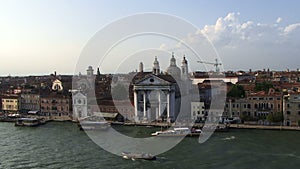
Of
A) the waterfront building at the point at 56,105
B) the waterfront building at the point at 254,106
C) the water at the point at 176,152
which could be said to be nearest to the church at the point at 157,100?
the waterfront building at the point at 254,106

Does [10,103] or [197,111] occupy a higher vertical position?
[10,103]

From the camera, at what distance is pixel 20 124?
16141 millimetres

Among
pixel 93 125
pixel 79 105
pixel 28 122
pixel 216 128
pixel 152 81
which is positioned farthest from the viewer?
pixel 79 105

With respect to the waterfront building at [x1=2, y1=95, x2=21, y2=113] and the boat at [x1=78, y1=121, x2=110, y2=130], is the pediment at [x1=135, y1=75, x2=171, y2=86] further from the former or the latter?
the waterfront building at [x1=2, y1=95, x2=21, y2=113]

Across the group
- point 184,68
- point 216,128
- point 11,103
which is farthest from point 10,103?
point 216,128

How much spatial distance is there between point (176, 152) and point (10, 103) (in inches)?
497

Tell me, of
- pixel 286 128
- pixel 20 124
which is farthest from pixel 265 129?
pixel 20 124

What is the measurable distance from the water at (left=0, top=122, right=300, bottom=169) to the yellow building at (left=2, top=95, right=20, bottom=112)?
6.28 meters

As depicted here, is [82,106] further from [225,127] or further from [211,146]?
[211,146]

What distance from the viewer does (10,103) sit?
65.8ft

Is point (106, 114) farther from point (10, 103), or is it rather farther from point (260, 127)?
point (260, 127)

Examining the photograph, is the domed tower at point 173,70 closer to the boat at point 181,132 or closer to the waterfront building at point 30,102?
the waterfront building at point 30,102

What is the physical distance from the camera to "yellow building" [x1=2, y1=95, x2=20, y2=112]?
19828mm

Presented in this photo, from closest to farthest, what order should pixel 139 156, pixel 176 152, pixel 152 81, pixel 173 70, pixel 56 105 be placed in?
pixel 139 156, pixel 176 152, pixel 152 81, pixel 56 105, pixel 173 70
